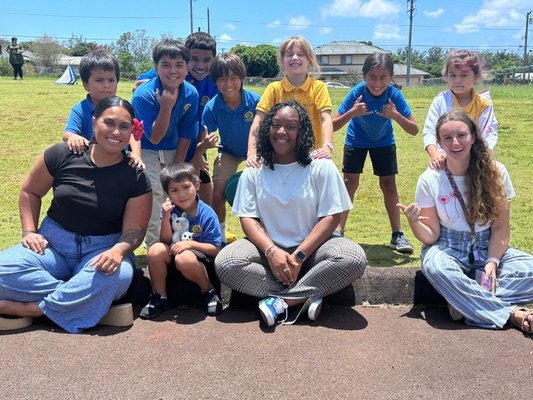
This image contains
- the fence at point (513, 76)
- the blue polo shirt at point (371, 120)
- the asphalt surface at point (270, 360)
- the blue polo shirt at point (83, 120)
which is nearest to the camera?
the asphalt surface at point (270, 360)

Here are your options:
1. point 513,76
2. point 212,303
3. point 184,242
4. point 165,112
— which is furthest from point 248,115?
point 513,76

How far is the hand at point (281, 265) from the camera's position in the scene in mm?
3674

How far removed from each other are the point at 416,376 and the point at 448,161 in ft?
5.42

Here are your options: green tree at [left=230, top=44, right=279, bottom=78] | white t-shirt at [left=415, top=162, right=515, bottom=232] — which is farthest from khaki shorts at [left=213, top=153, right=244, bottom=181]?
green tree at [left=230, top=44, right=279, bottom=78]

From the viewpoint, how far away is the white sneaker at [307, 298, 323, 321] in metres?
3.63

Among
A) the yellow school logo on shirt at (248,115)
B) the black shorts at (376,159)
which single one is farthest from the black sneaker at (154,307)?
the black shorts at (376,159)

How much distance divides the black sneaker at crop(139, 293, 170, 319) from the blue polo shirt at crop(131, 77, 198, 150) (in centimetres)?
148

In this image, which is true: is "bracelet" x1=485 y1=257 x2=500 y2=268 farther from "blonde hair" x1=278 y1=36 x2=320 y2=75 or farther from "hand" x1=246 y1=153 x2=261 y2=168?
"blonde hair" x1=278 y1=36 x2=320 y2=75

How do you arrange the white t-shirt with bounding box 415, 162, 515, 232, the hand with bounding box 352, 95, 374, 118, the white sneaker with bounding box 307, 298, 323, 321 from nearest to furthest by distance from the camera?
1. the white sneaker with bounding box 307, 298, 323, 321
2. the white t-shirt with bounding box 415, 162, 515, 232
3. the hand with bounding box 352, 95, 374, 118

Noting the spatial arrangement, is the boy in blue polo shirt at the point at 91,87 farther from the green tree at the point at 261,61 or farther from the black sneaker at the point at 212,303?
the green tree at the point at 261,61

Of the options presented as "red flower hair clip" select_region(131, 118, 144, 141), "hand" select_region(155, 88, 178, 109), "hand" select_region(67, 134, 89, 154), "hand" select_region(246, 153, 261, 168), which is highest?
"hand" select_region(155, 88, 178, 109)

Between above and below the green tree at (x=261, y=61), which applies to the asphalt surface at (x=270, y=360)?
below

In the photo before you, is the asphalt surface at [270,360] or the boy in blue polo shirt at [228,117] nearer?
the asphalt surface at [270,360]

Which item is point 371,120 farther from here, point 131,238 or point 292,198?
→ point 131,238
